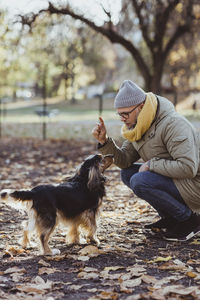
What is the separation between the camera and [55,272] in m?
3.98

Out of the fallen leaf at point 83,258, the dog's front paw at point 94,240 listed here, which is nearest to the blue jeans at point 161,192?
the dog's front paw at point 94,240

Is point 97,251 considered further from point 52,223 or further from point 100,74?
point 100,74

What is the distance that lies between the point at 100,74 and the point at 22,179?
5482 cm

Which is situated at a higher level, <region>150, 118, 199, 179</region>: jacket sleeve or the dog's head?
<region>150, 118, 199, 179</region>: jacket sleeve

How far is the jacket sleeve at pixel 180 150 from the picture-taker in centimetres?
443

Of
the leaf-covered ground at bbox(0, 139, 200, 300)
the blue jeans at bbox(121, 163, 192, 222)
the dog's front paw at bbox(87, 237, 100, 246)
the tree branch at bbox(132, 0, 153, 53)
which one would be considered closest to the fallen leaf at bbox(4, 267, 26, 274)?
the leaf-covered ground at bbox(0, 139, 200, 300)

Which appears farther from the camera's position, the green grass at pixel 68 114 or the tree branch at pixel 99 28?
the green grass at pixel 68 114

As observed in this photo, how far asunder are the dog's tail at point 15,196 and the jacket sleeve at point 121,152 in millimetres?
1142

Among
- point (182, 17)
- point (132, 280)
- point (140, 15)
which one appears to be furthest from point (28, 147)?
point (132, 280)

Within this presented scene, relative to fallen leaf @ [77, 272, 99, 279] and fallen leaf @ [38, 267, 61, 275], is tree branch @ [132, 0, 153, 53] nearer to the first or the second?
fallen leaf @ [38, 267, 61, 275]

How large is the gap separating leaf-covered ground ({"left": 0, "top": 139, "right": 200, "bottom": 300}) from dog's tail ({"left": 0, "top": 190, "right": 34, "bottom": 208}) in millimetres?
574

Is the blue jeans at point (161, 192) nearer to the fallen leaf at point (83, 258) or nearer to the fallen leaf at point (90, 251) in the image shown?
the fallen leaf at point (90, 251)

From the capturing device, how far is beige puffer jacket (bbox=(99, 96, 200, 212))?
14.6ft

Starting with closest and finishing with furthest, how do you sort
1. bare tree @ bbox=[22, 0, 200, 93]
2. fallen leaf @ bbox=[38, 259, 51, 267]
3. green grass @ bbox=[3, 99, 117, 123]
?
fallen leaf @ bbox=[38, 259, 51, 267] < bare tree @ bbox=[22, 0, 200, 93] < green grass @ bbox=[3, 99, 117, 123]
